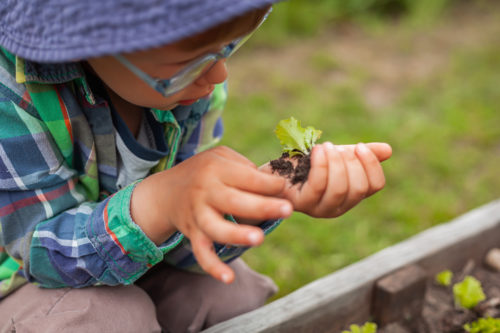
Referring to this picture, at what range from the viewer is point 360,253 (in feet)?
8.14

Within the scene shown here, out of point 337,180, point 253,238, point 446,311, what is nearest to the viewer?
point 253,238

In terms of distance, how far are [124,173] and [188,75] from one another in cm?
53

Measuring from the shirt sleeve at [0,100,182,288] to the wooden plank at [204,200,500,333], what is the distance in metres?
0.38

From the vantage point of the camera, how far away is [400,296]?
5.73 feet

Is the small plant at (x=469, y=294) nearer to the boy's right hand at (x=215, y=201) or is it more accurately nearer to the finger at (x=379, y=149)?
the finger at (x=379, y=149)

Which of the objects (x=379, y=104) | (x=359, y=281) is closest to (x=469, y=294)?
(x=359, y=281)

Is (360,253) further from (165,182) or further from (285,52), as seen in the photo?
(285,52)

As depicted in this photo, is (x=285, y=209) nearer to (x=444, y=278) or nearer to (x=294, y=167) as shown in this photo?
(x=294, y=167)

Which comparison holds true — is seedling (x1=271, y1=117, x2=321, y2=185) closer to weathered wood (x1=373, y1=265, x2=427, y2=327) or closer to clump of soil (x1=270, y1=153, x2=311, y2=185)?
clump of soil (x1=270, y1=153, x2=311, y2=185)

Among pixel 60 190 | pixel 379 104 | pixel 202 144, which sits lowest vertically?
pixel 379 104

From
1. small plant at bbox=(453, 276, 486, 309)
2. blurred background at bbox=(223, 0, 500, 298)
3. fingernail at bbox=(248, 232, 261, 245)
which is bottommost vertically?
blurred background at bbox=(223, 0, 500, 298)

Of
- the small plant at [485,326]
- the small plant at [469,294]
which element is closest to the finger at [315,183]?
the small plant at [485,326]

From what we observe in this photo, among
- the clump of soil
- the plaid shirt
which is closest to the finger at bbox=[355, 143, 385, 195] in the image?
the clump of soil

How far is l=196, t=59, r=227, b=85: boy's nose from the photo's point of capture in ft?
3.94
